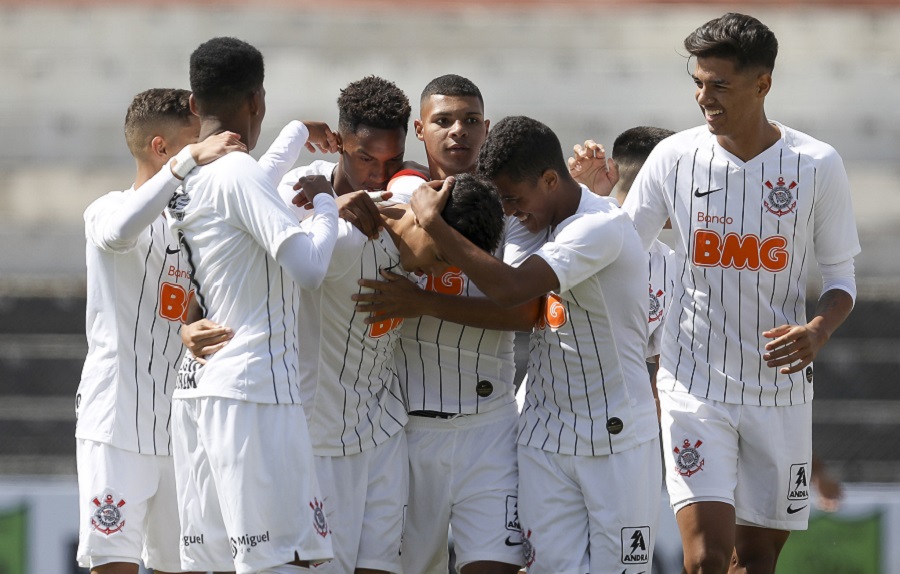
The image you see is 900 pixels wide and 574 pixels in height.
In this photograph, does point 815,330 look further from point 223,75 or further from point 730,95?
point 223,75

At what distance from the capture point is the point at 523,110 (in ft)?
48.7

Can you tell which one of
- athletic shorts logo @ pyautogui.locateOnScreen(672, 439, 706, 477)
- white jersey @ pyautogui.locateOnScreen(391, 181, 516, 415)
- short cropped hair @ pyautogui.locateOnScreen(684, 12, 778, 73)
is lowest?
athletic shorts logo @ pyautogui.locateOnScreen(672, 439, 706, 477)

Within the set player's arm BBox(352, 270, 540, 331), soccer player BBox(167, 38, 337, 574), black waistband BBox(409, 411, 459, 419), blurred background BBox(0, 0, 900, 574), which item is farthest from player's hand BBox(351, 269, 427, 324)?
blurred background BBox(0, 0, 900, 574)

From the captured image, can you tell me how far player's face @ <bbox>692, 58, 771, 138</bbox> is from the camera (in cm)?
447

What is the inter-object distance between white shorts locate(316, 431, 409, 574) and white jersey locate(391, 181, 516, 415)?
0.21 meters

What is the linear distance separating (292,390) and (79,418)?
111 cm

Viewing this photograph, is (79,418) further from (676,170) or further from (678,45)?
(678,45)

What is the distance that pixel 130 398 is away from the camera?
4.46m

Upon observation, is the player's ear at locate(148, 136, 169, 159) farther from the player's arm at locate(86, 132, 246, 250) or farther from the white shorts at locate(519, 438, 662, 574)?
the white shorts at locate(519, 438, 662, 574)

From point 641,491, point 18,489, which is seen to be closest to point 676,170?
point 641,491

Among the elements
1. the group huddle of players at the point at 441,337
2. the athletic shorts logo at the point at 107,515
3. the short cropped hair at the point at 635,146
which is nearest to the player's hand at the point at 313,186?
the group huddle of players at the point at 441,337

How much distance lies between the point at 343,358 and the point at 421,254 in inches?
17.6

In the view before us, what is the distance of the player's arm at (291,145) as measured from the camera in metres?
4.05

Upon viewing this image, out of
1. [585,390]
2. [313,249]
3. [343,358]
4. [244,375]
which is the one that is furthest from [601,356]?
[244,375]
